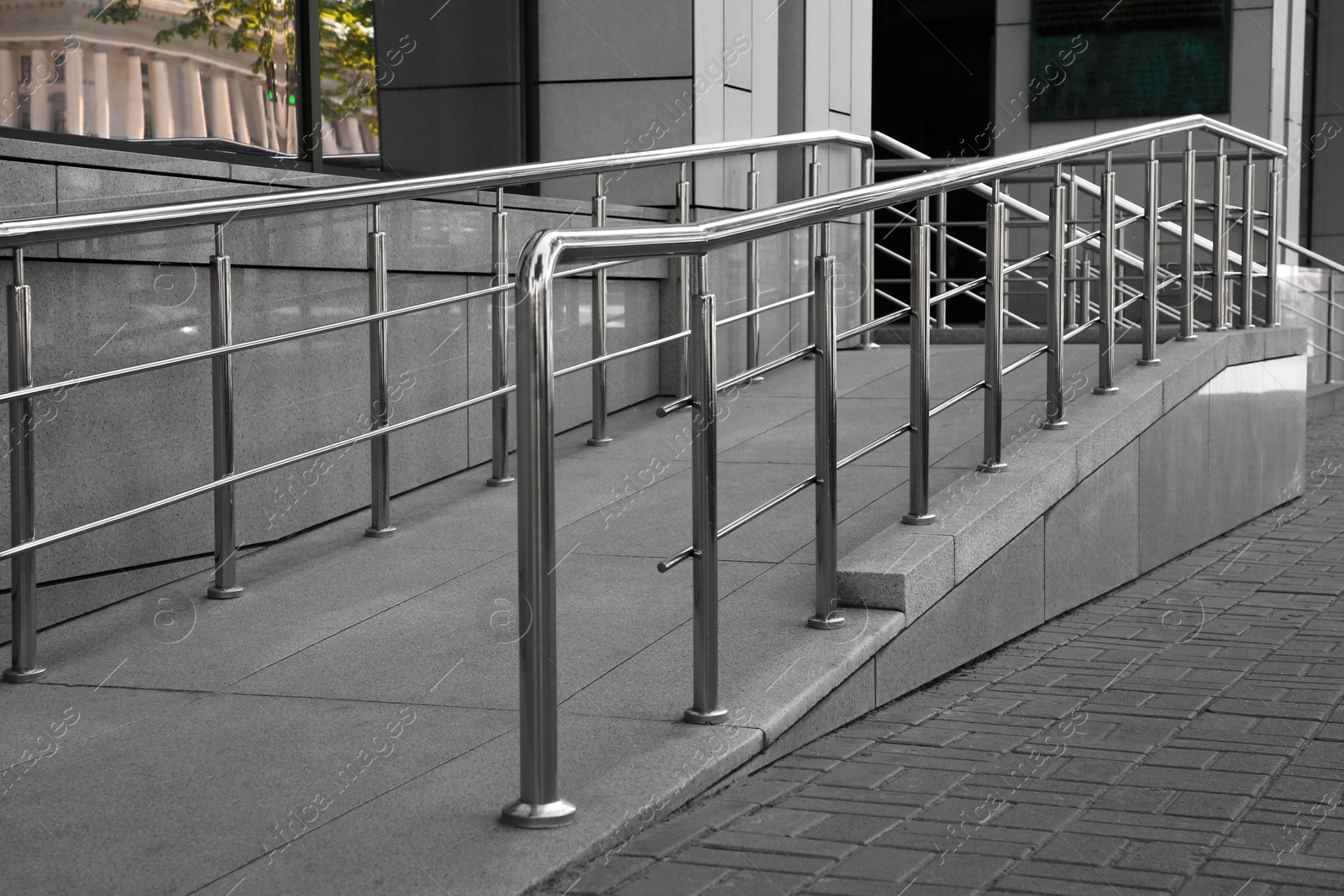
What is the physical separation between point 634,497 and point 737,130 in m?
3.80

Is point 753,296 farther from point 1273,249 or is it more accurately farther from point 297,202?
point 297,202

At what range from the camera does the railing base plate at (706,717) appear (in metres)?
3.51

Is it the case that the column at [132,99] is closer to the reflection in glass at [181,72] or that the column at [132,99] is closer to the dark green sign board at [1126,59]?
the reflection in glass at [181,72]

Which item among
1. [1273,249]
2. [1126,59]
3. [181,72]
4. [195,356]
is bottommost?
[195,356]

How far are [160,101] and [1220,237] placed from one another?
15.9ft

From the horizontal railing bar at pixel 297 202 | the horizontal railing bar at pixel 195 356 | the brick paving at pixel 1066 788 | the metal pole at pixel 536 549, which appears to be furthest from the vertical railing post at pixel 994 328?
the metal pole at pixel 536 549

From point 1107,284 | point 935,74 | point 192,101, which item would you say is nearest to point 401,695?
point 192,101

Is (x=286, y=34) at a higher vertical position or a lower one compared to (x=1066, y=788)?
higher

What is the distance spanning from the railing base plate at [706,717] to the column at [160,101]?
3.53 m

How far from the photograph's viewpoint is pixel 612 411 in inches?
293

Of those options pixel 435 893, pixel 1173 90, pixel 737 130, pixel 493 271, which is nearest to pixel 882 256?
pixel 1173 90

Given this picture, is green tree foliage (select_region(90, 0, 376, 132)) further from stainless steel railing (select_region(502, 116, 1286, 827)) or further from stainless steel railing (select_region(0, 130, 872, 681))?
stainless steel railing (select_region(502, 116, 1286, 827))

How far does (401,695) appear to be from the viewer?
375 cm

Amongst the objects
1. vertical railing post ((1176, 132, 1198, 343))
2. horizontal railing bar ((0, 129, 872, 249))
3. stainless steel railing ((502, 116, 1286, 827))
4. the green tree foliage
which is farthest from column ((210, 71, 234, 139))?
vertical railing post ((1176, 132, 1198, 343))
